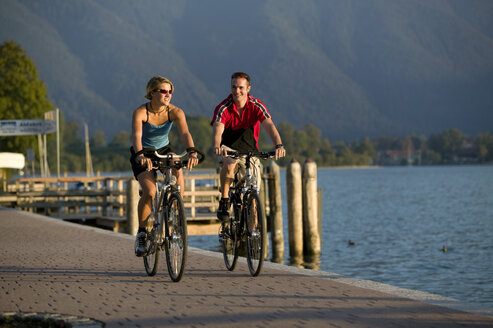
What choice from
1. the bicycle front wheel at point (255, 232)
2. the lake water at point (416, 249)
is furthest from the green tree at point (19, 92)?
the bicycle front wheel at point (255, 232)

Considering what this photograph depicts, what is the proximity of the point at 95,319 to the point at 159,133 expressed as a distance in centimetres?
298

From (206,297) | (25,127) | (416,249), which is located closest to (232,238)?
(206,297)

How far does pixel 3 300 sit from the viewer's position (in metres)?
7.23

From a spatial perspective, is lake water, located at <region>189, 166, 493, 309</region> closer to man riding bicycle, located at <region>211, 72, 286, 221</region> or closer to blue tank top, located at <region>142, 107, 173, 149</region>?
man riding bicycle, located at <region>211, 72, 286, 221</region>

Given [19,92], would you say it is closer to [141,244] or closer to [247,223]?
[141,244]

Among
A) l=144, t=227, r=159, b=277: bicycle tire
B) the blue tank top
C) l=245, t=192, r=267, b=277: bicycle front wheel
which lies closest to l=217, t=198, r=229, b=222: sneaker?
l=245, t=192, r=267, b=277: bicycle front wheel

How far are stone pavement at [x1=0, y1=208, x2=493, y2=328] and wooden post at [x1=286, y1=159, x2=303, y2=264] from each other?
9552 millimetres

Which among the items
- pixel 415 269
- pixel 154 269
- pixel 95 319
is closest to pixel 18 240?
pixel 154 269

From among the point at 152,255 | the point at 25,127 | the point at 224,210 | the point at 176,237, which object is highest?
the point at 25,127

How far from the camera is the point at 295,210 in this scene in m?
20.3

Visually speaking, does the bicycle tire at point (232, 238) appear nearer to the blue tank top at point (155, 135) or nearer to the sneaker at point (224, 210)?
the sneaker at point (224, 210)

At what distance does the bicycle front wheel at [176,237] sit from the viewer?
26.3 feet

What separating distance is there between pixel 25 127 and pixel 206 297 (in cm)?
4306

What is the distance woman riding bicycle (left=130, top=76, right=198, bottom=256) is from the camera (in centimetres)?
841
